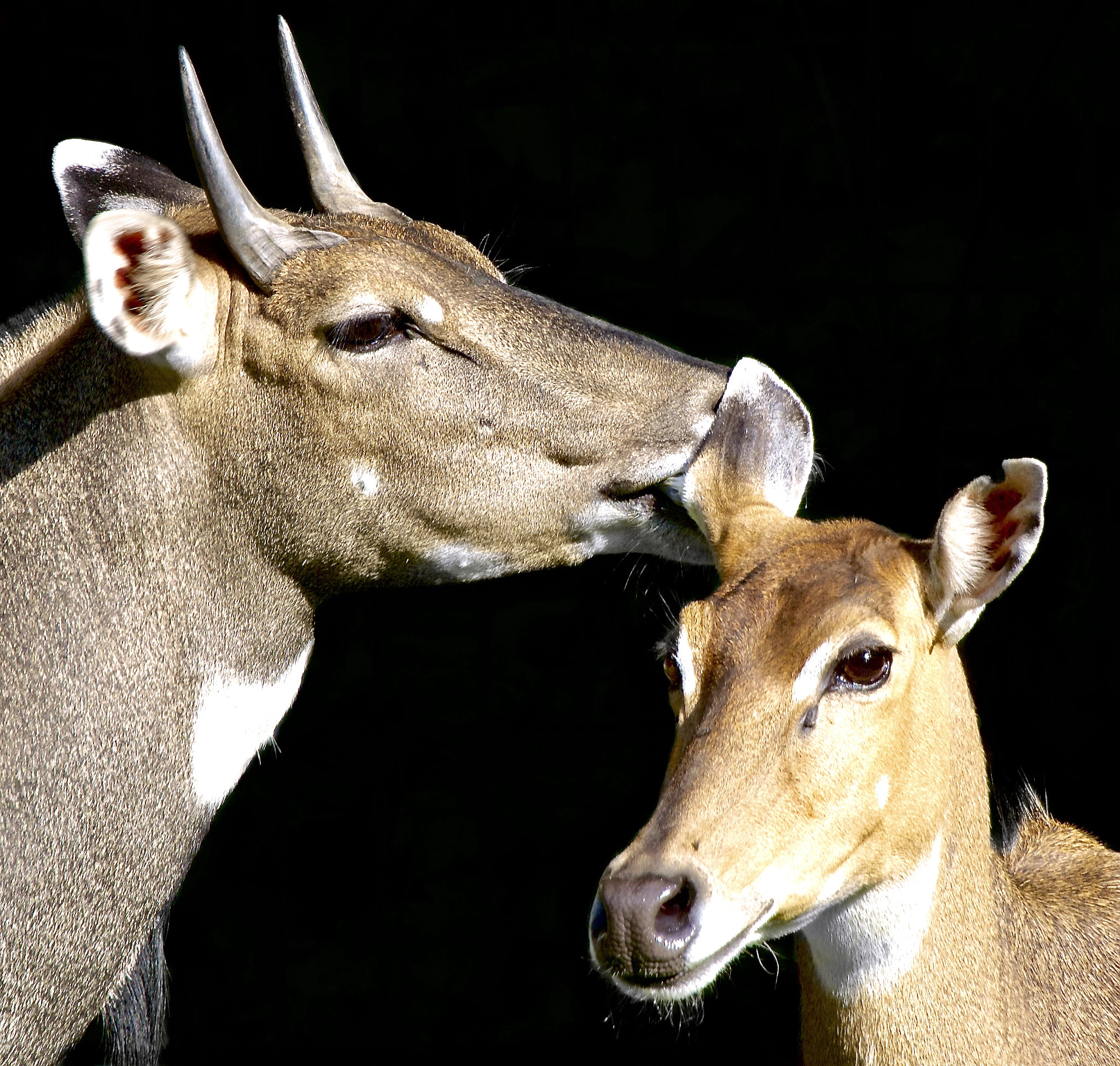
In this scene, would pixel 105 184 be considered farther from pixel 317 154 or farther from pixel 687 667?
pixel 687 667

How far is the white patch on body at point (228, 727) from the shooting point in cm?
337

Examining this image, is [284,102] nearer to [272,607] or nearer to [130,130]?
[130,130]

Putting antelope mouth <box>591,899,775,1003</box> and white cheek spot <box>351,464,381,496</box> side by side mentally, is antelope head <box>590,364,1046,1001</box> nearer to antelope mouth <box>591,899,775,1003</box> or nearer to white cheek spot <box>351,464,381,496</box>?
antelope mouth <box>591,899,775,1003</box>

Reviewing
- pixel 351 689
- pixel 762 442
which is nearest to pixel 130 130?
pixel 351 689

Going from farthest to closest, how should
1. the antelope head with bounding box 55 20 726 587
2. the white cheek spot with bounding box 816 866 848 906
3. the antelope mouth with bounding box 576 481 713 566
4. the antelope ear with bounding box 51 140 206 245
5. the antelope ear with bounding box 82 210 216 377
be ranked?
the antelope ear with bounding box 51 140 206 245 < the antelope mouth with bounding box 576 481 713 566 < the antelope head with bounding box 55 20 726 587 < the antelope ear with bounding box 82 210 216 377 < the white cheek spot with bounding box 816 866 848 906

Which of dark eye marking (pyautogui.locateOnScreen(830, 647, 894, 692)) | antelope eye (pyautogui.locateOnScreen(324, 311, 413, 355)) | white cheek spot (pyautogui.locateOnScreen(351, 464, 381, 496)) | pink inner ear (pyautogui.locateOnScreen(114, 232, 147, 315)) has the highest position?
pink inner ear (pyautogui.locateOnScreen(114, 232, 147, 315))

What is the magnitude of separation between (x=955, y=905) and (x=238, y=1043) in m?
4.43

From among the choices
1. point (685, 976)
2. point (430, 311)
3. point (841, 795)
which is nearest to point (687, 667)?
point (841, 795)

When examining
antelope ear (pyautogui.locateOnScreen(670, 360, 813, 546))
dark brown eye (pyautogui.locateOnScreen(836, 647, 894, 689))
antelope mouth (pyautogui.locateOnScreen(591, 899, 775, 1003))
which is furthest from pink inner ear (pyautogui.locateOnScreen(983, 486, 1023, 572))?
antelope mouth (pyautogui.locateOnScreen(591, 899, 775, 1003))

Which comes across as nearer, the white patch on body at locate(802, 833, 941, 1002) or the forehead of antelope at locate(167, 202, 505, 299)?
the white patch on body at locate(802, 833, 941, 1002)

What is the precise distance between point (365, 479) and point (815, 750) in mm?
1284

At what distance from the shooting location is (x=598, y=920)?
275cm

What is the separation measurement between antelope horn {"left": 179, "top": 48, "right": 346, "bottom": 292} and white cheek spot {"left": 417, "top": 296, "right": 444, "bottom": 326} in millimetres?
271

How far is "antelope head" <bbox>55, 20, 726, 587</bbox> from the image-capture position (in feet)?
10.8
